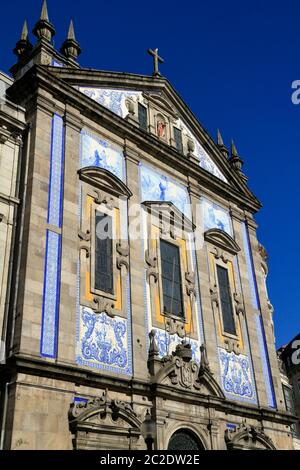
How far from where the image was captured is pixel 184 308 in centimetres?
1788

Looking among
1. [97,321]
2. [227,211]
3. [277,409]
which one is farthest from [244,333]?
[97,321]

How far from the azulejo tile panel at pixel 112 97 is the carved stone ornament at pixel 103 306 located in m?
7.12

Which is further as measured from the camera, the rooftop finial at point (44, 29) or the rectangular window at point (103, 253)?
the rooftop finial at point (44, 29)

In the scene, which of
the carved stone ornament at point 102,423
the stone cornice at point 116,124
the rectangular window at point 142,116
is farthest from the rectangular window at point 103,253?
the rectangular window at point 142,116

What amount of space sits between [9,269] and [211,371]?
7139 millimetres

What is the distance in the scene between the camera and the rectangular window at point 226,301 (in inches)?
767

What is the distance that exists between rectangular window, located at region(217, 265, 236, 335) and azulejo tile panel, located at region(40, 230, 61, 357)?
7.21 m

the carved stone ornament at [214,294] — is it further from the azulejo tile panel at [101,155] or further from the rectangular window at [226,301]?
the azulejo tile panel at [101,155]

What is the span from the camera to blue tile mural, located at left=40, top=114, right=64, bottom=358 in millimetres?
13500

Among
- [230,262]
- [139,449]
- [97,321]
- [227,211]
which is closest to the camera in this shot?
[139,449]

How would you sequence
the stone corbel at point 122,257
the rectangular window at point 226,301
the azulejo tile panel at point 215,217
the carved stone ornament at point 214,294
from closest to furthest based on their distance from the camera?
the stone corbel at point 122,257 < the carved stone ornament at point 214,294 < the rectangular window at point 226,301 < the azulejo tile panel at point 215,217

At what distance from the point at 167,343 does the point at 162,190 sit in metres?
5.58

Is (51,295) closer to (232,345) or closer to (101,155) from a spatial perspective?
(101,155)

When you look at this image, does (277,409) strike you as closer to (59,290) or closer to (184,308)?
(184,308)
